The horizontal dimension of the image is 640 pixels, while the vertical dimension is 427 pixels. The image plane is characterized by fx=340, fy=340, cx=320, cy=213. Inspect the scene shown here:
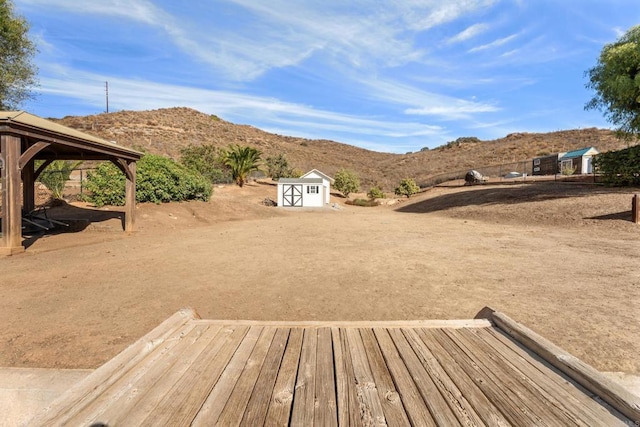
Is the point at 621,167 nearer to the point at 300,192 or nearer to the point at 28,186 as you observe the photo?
the point at 300,192

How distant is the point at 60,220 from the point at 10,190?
219 inches

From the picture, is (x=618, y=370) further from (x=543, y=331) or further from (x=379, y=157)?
(x=379, y=157)

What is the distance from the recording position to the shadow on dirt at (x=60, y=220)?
38.8ft

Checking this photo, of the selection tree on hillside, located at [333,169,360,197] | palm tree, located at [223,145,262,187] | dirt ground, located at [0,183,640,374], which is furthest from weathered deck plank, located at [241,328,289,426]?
tree on hillside, located at [333,169,360,197]

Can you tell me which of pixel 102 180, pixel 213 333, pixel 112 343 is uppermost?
pixel 102 180

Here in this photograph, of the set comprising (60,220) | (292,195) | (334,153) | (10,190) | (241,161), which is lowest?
(60,220)

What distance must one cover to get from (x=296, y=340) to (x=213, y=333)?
Answer: 2.50 feet

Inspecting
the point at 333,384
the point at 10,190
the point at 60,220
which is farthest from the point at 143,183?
the point at 333,384

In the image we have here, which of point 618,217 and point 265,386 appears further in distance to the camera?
point 618,217

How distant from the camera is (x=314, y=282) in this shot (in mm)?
6668

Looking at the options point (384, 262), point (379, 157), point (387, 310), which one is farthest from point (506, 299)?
point (379, 157)

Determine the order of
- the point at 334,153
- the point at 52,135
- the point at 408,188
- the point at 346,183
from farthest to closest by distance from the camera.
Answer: the point at 334,153 → the point at 346,183 → the point at 408,188 → the point at 52,135

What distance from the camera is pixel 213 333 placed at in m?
3.04

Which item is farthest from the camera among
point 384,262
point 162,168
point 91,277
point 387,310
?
point 162,168
